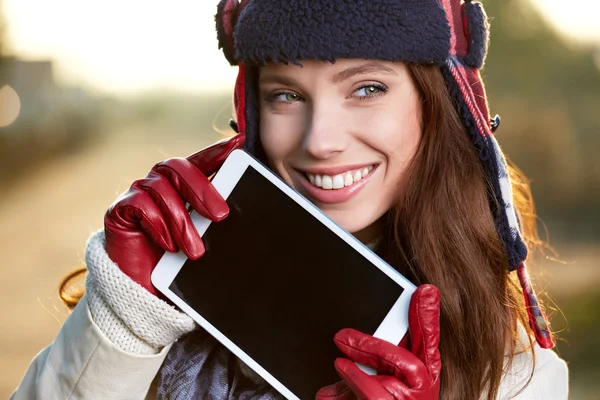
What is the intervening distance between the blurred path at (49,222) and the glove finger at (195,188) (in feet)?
12.6

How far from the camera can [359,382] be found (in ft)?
3.90

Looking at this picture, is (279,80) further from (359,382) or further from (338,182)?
(359,382)

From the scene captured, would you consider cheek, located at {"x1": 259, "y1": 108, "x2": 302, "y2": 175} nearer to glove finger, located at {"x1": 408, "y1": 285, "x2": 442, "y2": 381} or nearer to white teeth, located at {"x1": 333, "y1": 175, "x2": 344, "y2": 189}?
white teeth, located at {"x1": 333, "y1": 175, "x2": 344, "y2": 189}

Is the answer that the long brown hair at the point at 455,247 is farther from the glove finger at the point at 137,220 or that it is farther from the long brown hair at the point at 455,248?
the glove finger at the point at 137,220

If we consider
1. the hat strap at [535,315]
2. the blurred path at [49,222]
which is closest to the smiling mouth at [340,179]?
the hat strap at [535,315]

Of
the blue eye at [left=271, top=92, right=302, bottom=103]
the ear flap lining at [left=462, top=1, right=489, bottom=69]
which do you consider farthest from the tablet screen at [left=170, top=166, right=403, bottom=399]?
the ear flap lining at [left=462, top=1, right=489, bottom=69]

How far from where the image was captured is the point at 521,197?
5.96 feet

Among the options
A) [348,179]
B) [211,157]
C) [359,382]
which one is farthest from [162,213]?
[359,382]

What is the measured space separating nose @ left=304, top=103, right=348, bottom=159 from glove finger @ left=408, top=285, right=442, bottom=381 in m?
0.33

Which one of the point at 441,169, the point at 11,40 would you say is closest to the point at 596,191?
the point at 11,40

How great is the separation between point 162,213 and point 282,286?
0.26 meters

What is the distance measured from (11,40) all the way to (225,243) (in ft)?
21.6

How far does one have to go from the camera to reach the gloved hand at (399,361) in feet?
3.89

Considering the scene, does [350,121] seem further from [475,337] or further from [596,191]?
[596,191]
